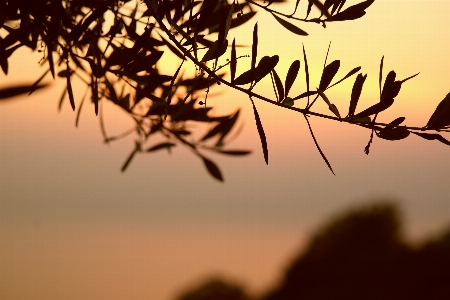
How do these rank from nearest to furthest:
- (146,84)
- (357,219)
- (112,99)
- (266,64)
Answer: (266,64) → (146,84) → (112,99) → (357,219)

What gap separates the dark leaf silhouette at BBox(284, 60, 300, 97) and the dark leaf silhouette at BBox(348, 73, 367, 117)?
90mm

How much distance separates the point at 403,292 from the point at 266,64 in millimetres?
5823

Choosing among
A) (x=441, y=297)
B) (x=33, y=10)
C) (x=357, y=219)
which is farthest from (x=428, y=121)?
(x=357, y=219)

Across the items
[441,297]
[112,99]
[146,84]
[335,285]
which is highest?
[112,99]

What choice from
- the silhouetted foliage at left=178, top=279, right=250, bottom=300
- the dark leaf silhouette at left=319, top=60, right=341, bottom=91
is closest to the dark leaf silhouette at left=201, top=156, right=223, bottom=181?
the dark leaf silhouette at left=319, top=60, right=341, bottom=91

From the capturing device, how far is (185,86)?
1523 mm

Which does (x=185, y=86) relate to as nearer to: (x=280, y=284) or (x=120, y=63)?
(x=120, y=63)

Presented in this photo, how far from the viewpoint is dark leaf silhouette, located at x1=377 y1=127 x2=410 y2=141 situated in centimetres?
88

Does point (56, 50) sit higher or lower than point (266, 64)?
higher

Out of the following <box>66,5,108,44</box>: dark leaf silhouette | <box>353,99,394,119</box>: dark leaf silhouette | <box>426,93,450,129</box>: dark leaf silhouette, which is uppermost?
<box>66,5,108,44</box>: dark leaf silhouette

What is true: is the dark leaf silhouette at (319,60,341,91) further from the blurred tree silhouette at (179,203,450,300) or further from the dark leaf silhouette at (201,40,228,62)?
the blurred tree silhouette at (179,203,450,300)

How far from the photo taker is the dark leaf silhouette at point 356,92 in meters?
0.91

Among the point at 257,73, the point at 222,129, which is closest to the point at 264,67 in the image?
the point at 257,73

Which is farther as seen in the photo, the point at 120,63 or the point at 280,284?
the point at 280,284
